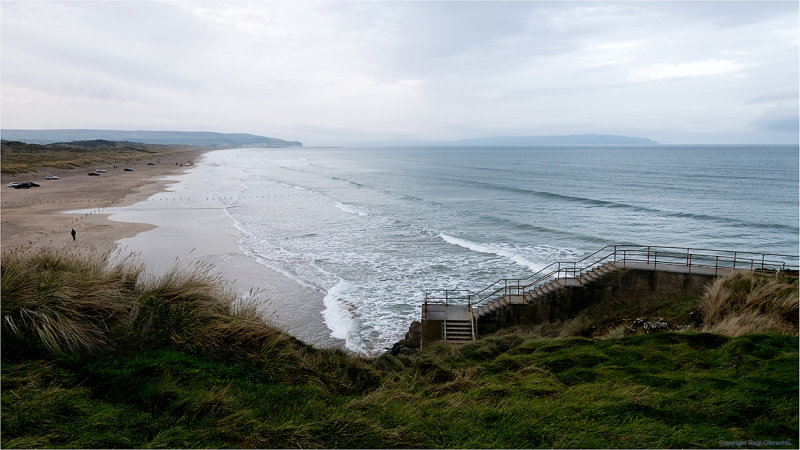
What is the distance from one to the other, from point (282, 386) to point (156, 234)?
2938 centimetres

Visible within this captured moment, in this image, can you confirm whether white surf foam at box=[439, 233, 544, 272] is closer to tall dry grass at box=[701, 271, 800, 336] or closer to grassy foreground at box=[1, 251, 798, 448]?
tall dry grass at box=[701, 271, 800, 336]

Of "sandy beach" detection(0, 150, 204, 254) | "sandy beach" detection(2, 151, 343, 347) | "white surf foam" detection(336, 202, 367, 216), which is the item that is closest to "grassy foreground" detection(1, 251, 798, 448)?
"sandy beach" detection(2, 151, 343, 347)

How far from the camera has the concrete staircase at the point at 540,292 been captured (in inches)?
644

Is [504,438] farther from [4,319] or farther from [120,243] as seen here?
[120,243]

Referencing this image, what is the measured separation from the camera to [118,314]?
761 cm

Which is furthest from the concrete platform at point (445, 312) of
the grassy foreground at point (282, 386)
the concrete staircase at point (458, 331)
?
the grassy foreground at point (282, 386)

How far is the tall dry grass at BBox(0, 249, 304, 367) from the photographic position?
22.1 feet

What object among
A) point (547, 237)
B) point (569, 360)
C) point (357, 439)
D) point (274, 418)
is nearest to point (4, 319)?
point (274, 418)

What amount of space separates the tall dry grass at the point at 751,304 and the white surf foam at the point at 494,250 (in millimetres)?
11374

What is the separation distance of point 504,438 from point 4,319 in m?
6.79

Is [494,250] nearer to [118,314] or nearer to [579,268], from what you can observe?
[579,268]

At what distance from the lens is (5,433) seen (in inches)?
194

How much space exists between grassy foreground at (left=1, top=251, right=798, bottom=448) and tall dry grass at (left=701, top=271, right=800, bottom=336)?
2.31m

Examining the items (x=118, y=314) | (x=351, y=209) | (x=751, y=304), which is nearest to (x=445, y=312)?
(x=751, y=304)
